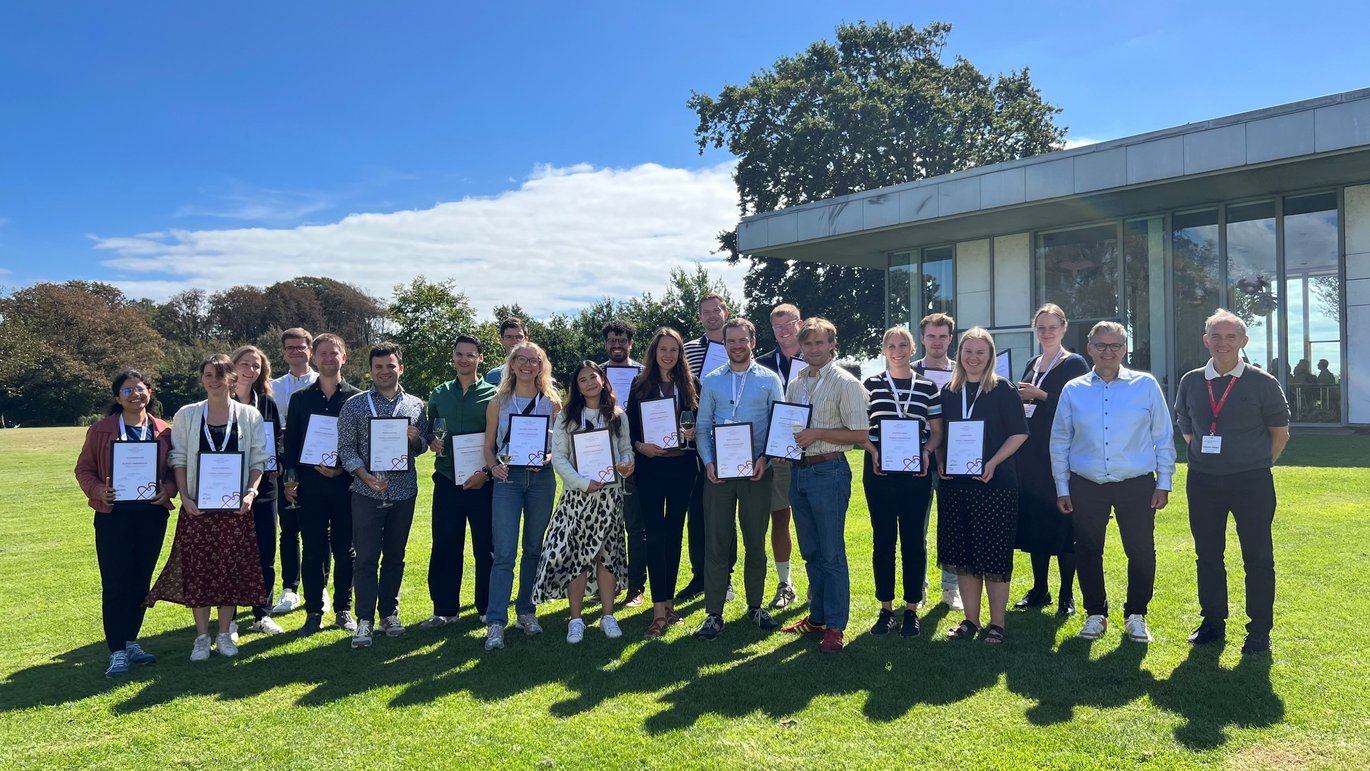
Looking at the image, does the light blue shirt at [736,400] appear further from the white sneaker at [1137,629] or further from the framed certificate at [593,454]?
the white sneaker at [1137,629]

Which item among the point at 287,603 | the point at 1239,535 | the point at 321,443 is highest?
the point at 321,443

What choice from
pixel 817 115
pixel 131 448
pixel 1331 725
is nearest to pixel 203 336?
pixel 817 115

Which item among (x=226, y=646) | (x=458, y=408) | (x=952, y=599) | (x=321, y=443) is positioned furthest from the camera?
(x=952, y=599)

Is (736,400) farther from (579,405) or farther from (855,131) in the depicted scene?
(855,131)

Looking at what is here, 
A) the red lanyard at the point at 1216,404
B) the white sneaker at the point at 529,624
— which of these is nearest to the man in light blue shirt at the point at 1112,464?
the red lanyard at the point at 1216,404

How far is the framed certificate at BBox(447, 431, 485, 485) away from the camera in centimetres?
595

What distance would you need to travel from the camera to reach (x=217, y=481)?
5516mm

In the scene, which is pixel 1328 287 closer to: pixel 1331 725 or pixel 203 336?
pixel 1331 725

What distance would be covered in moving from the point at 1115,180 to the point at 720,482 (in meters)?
15.2

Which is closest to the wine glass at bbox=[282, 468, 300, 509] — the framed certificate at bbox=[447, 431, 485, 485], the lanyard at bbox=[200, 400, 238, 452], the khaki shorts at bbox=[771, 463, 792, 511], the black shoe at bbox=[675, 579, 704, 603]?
the lanyard at bbox=[200, 400, 238, 452]

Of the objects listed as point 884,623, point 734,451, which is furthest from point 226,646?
point 884,623

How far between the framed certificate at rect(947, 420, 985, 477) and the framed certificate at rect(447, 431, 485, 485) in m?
3.12

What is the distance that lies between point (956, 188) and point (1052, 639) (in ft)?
53.1

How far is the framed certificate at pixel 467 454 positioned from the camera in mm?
5949
